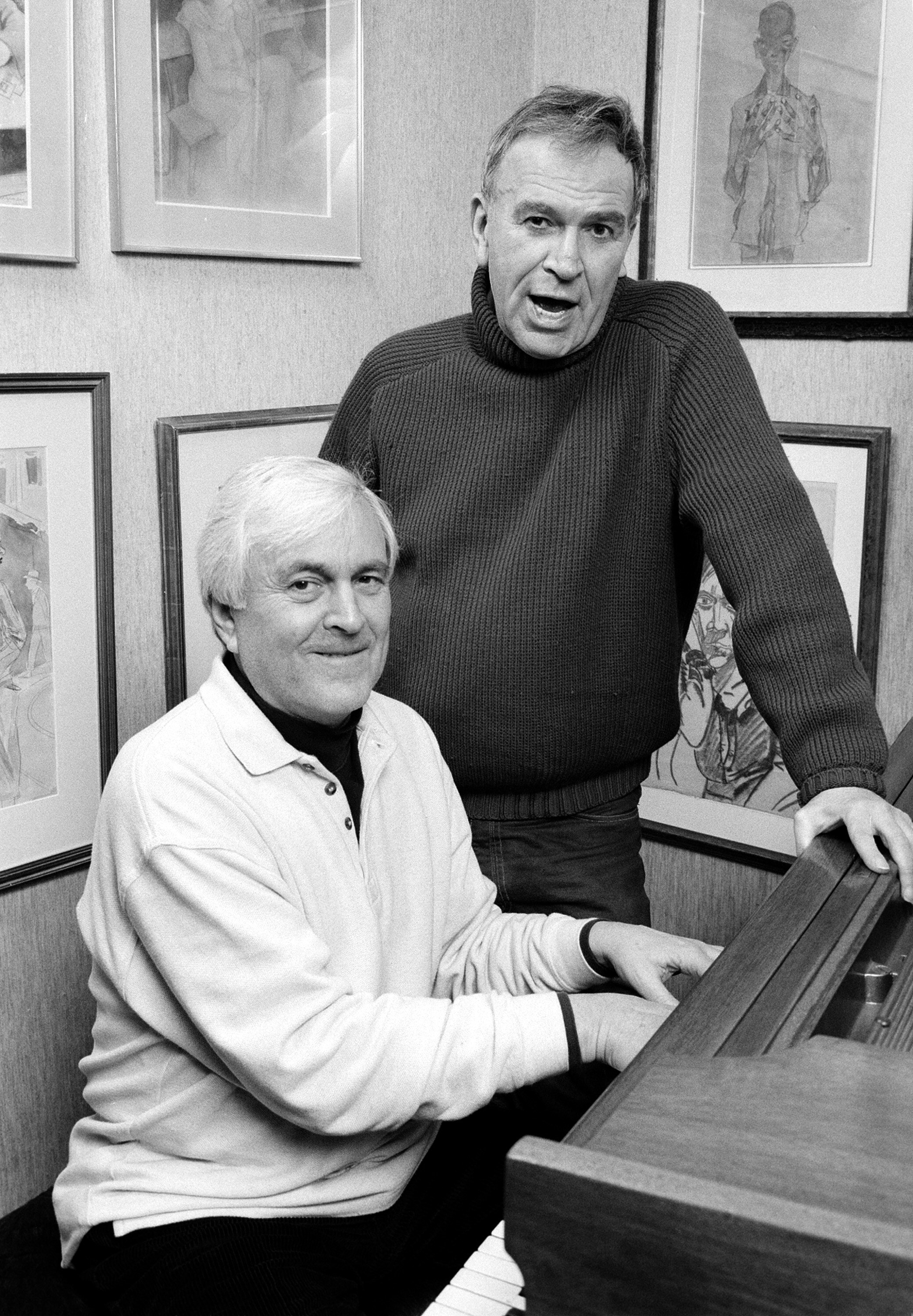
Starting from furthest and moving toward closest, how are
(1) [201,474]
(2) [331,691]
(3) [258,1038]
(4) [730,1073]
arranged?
(1) [201,474] < (2) [331,691] < (3) [258,1038] < (4) [730,1073]

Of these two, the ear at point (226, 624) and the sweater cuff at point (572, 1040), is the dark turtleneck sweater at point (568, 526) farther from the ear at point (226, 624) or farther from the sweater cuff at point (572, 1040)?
the sweater cuff at point (572, 1040)

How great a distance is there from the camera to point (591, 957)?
5.71 feet

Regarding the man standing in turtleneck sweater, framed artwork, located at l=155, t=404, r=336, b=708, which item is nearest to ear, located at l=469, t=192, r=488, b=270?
the man standing in turtleneck sweater

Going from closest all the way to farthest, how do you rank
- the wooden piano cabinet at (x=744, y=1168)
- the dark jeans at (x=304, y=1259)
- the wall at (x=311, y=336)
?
the wooden piano cabinet at (x=744, y=1168), the dark jeans at (x=304, y=1259), the wall at (x=311, y=336)

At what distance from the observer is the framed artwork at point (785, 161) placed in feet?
8.57

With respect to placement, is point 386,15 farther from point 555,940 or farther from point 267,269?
point 555,940

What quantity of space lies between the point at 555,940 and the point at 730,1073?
2.61 feet

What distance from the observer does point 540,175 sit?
6.27 feet

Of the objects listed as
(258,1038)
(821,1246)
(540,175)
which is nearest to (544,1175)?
(821,1246)

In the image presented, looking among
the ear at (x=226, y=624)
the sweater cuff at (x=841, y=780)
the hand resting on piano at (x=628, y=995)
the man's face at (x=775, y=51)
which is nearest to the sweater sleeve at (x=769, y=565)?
the sweater cuff at (x=841, y=780)

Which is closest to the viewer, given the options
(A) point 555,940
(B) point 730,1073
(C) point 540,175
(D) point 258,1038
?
(B) point 730,1073

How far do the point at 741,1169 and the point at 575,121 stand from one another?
1.46 meters

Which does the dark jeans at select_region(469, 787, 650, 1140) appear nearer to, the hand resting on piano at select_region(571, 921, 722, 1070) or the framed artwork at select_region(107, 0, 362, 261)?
the hand resting on piano at select_region(571, 921, 722, 1070)

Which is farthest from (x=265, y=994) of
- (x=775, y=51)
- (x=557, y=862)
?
(x=775, y=51)
